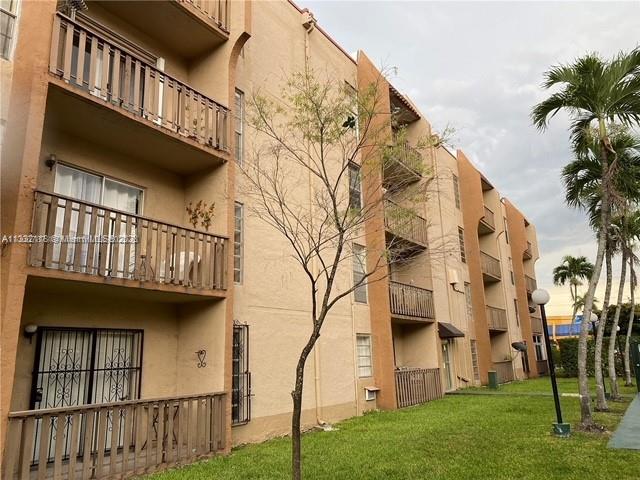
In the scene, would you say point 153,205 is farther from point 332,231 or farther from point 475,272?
point 475,272

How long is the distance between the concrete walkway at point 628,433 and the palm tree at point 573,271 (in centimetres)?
3684

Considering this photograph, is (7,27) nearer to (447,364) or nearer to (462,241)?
(447,364)

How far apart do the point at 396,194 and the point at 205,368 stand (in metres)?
5.16

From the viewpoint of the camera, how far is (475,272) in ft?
81.3

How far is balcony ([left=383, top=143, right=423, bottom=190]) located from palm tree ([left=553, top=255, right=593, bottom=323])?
139 feet

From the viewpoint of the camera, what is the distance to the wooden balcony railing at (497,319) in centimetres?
2531

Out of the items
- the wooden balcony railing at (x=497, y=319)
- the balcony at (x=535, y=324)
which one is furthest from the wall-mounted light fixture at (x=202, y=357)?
the balcony at (x=535, y=324)

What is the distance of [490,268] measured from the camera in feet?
88.1

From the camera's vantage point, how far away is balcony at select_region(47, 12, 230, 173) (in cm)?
721

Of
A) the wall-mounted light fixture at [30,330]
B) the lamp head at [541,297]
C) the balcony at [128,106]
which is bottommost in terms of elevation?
the wall-mounted light fixture at [30,330]

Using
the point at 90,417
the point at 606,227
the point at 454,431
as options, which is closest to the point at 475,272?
the point at 606,227

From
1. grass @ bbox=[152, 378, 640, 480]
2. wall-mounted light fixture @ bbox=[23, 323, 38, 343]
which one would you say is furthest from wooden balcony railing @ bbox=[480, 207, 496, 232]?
wall-mounted light fixture @ bbox=[23, 323, 38, 343]

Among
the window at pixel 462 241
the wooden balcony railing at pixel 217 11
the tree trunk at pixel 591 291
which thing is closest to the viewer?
the tree trunk at pixel 591 291

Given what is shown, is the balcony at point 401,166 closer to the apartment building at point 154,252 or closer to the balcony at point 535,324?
the apartment building at point 154,252
